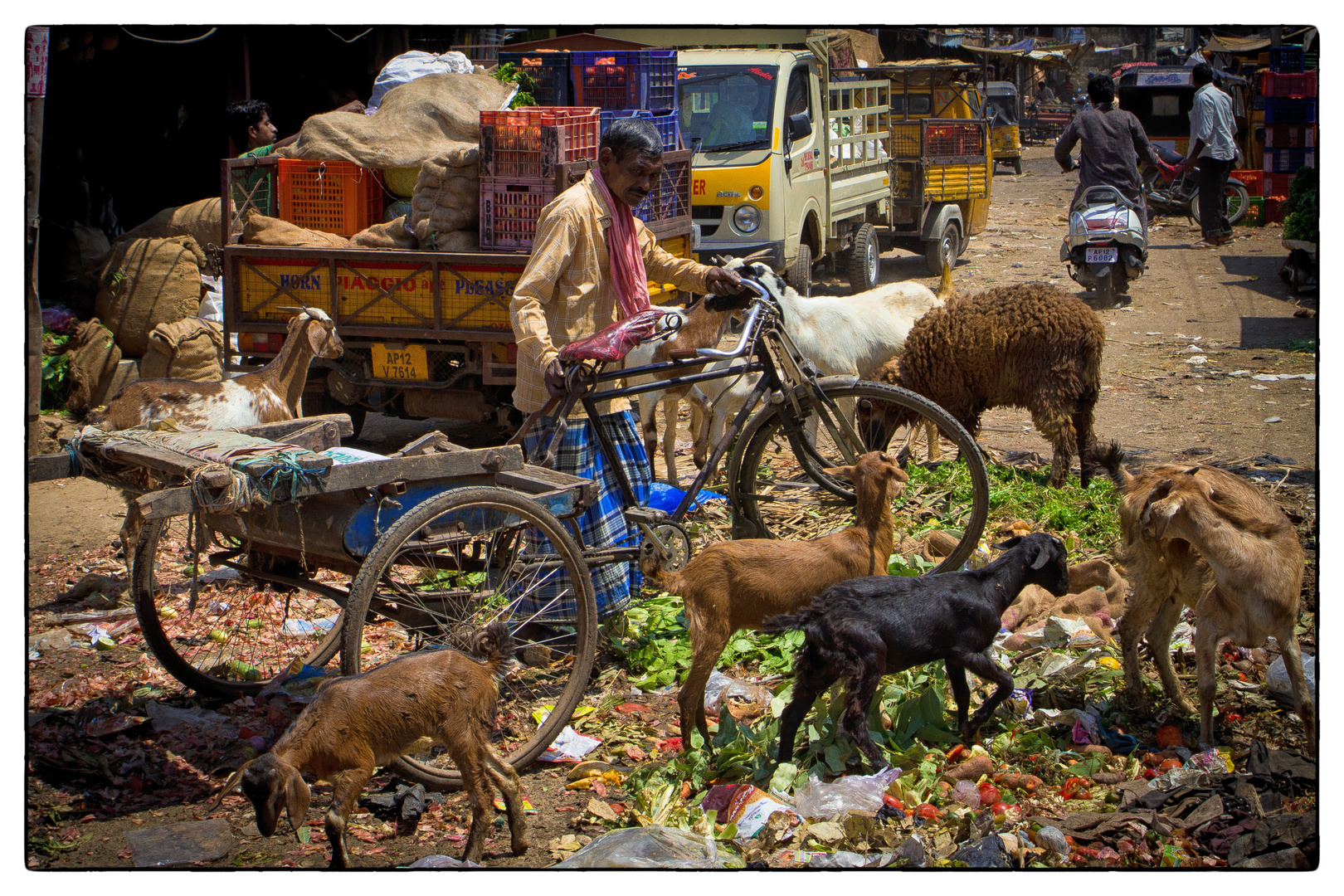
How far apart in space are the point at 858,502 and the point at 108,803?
9.13 feet

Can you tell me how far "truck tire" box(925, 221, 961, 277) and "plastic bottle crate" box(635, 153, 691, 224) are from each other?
288 inches

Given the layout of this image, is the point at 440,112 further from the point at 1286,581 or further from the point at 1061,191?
the point at 1061,191

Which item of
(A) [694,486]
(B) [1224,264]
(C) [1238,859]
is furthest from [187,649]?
(B) [1224,264]

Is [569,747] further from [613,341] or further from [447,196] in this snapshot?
[447,196]

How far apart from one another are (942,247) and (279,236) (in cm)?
974

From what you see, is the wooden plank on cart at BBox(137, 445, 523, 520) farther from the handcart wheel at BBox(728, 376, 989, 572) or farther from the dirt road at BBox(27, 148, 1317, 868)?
the handcart wheel at BBox(728, 376, 989, 572)

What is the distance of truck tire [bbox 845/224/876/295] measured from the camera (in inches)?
526

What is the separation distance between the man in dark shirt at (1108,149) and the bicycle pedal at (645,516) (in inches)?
385

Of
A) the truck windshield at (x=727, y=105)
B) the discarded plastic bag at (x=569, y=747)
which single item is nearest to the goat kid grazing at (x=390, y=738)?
the discarded plastic bag at (x=569, y=747)

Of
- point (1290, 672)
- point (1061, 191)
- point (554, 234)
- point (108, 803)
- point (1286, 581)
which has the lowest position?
point (108, 803)

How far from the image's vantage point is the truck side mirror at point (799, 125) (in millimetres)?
11586

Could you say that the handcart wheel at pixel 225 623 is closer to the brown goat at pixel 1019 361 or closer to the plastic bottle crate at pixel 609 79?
the brown goat at pixel 1019 361

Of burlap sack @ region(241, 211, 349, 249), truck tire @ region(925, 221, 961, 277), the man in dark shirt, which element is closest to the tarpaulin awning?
truck tire @ region(925, 221, 961, 277)

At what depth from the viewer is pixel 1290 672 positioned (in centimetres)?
367
